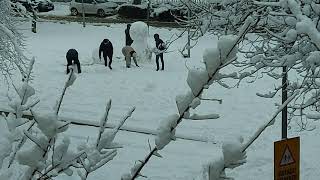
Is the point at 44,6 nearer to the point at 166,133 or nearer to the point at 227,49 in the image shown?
the point at 166,133

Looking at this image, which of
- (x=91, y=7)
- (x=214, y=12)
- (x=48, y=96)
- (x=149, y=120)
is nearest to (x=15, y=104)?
A: (x=214, y=12)

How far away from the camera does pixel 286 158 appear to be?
18.1ft

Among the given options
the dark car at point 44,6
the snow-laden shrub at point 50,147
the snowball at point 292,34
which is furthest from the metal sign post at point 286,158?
the dark car at point 44,6

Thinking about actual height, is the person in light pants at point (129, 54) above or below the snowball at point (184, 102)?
below

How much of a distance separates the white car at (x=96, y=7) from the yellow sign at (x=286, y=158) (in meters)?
32.5

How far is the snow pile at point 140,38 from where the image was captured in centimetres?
2127

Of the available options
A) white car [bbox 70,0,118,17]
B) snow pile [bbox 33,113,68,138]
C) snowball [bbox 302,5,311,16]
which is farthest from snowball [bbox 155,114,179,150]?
white car [bbox 70,0,118,17]

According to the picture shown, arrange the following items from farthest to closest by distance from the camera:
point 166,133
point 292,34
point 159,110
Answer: point 159,110 → point 292,34 → point 166,133

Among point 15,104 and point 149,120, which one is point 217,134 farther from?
point 15,104

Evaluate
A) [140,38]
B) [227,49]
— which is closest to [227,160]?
[227,49]

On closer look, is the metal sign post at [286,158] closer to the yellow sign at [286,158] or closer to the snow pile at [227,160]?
the yellow sign at [286,158]

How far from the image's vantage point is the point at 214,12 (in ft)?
28.2

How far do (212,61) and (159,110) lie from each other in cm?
1303

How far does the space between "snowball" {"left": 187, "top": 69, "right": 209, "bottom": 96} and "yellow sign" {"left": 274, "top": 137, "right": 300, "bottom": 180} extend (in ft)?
12.1
